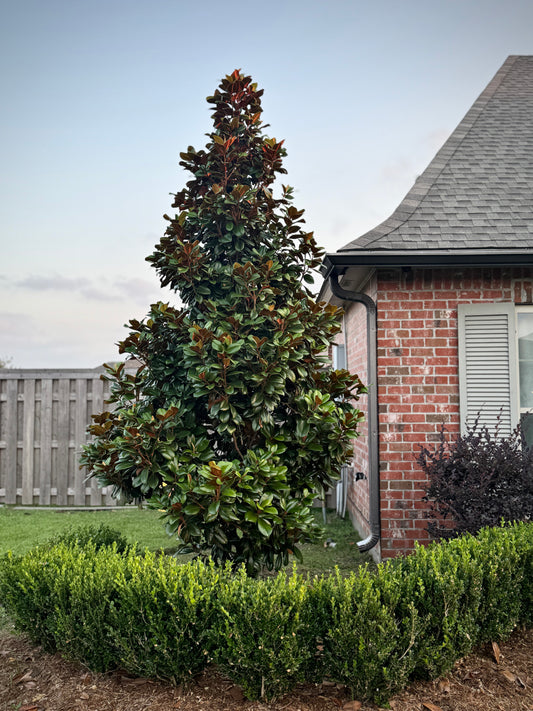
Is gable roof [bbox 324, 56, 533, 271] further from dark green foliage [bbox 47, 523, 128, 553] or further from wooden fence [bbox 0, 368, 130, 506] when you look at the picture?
wooden fence [bbox 0, 368, 130, 506]

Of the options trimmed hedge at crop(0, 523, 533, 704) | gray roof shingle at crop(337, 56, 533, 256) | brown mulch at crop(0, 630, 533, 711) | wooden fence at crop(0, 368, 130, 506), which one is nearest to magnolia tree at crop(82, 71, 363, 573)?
trimmed hedge at crop(0, 523, 533, 704)

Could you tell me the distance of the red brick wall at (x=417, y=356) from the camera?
16.8 ft

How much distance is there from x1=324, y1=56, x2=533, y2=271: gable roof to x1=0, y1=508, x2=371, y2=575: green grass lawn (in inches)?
123

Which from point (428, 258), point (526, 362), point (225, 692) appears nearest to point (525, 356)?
point (526, 362)

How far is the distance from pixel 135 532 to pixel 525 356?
218 inches

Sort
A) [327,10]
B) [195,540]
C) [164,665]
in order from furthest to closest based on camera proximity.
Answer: [327,10]
[195,540]
[164,665]

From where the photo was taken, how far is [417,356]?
5184 millimetres

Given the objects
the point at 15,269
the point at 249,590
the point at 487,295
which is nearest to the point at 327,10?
the point at 487,295

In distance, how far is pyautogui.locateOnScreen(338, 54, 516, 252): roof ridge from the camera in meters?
5.20

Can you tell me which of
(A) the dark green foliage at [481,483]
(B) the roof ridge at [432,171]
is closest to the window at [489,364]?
(A) the dark green foliage at [481,483]

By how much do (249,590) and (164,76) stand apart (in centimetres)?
848

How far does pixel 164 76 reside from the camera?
A: 333 inches

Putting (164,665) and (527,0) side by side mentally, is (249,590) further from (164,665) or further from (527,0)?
(527,0)

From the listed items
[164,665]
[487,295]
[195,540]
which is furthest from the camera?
[487,295]
